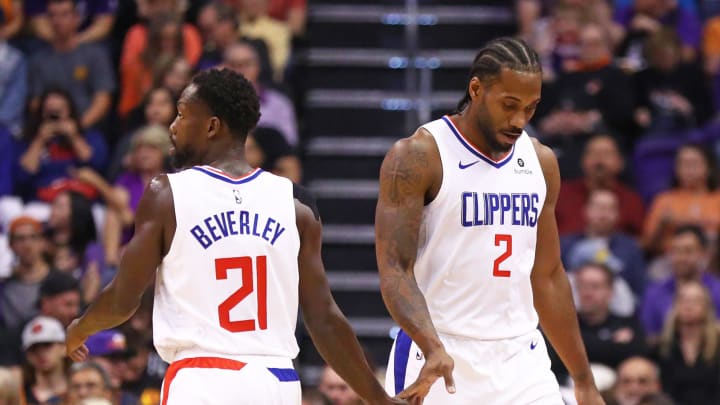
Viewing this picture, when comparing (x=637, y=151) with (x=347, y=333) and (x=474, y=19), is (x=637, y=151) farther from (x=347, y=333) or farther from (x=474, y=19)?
(x=347, y=333)

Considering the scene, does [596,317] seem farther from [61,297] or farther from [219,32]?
[219,32]

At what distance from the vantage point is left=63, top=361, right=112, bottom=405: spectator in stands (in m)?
8.17

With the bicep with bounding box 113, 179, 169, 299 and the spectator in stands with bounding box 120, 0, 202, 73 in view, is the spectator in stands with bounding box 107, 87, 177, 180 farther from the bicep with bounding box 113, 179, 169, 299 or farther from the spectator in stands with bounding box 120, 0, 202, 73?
the bicep with bounding box 113, 179, 169, 299

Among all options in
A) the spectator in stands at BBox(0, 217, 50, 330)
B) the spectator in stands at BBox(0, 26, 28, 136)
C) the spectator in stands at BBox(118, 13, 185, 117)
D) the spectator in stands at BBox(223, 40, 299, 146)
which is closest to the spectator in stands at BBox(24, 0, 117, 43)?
the spectator in stands at BBox(0, 26, 28, 136)

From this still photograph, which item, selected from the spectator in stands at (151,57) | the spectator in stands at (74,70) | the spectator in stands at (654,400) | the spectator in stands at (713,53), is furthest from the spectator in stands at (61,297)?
the spectator in stands at (713,53)

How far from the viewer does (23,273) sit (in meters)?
10.4

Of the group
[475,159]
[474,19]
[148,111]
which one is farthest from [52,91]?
[475,159]

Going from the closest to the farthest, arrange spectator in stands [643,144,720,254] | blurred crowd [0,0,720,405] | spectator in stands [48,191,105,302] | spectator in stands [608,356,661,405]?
spectator in stands [608,356,661,405]
blurred crowd [0,0,720,405]
spectator in stands [48,191,105,302]
spectator in stands [643,144,720,254]

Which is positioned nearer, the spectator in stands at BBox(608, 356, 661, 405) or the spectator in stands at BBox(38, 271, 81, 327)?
the spectator in stands at BBox(608, 356, 661, 405)

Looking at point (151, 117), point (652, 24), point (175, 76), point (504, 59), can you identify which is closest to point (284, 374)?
point (504, 59)

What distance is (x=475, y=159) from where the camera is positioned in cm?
584

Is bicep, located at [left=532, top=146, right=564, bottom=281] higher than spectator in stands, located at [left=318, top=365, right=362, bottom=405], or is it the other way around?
bicep, located at [left=532, top=146, right=564, bottom=281]

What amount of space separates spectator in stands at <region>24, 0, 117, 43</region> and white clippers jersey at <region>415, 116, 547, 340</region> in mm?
7805

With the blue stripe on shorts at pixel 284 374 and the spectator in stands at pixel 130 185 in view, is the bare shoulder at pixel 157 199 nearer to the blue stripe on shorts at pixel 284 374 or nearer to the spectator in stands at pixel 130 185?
the blue stripe on shorts at pixel 284 374
